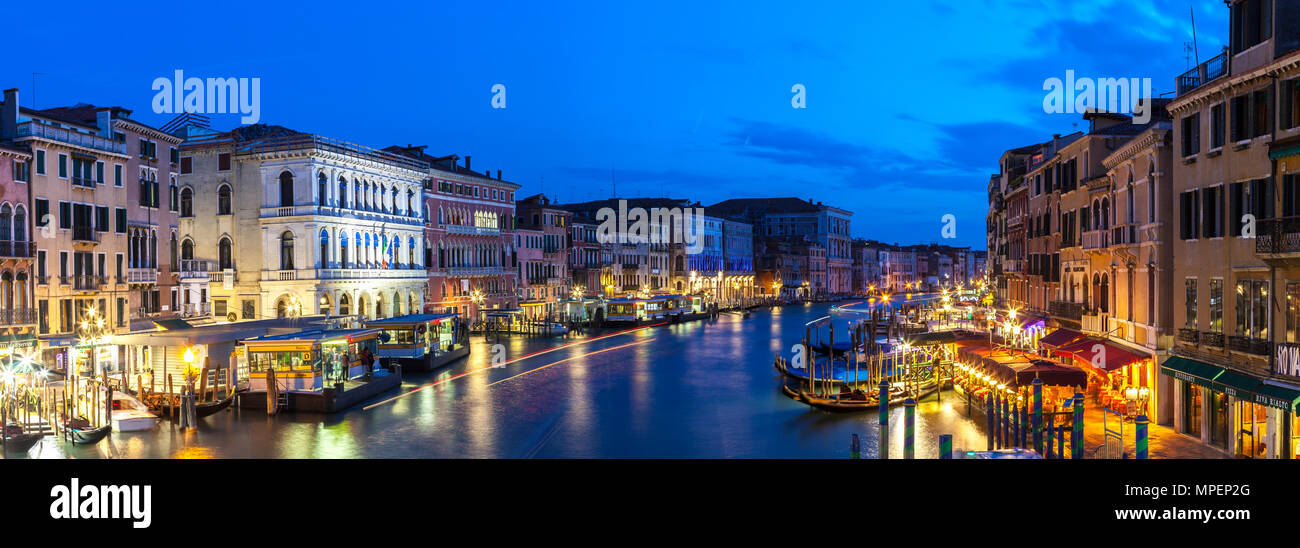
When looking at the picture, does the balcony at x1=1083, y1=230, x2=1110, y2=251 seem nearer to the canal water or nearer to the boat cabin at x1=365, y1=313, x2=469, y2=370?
the canal water

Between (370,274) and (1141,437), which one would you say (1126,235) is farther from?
(370,274)

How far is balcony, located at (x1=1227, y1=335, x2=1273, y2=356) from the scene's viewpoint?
38.0 feet

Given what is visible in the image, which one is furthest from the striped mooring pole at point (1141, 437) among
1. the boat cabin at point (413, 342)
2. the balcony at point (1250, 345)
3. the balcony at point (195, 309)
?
the balcony at point (195, 309)

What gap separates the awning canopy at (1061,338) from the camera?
19.6m

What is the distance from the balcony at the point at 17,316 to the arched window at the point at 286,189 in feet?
45.3

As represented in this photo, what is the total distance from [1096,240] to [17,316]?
2366cm

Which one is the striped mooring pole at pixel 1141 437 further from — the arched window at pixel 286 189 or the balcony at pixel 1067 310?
the arched window at pixel 286 189

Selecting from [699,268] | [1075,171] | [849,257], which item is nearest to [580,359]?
[1075,171]

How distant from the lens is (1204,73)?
43.8 ft

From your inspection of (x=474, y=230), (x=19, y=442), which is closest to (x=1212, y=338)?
(x=19, y=442)

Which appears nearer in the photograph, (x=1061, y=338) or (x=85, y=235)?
(x=1061, y=338)

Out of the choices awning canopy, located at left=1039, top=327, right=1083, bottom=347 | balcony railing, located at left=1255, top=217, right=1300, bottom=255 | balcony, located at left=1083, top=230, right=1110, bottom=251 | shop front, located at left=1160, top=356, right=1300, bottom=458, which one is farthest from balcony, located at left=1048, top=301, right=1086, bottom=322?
balcony railing, located at left=1255, top=217, right=1300, bottom=255
